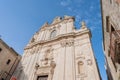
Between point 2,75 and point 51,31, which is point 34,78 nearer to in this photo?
point 2,75

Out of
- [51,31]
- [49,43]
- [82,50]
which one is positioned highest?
[51,31]

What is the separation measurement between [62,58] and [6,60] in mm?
8954

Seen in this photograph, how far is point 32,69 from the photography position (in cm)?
1423

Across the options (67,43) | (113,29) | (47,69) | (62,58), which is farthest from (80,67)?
(113,29)

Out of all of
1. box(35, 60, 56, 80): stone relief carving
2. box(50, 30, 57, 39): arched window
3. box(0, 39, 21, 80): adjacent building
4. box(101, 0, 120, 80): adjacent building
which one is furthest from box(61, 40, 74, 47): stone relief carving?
box(0, 39, 21, 80): adjacent building

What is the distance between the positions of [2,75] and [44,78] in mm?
6918

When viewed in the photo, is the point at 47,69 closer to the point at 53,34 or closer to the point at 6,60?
the point at 53,34

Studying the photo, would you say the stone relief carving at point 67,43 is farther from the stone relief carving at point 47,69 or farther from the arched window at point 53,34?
the arched window at point 53,34

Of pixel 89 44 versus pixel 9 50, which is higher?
pixel 9 50

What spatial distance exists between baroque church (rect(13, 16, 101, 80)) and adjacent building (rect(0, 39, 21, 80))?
7.52 feet

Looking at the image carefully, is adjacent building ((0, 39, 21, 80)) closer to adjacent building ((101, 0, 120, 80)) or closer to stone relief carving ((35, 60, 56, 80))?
stone relief carving ((35, 60, 56, 80))

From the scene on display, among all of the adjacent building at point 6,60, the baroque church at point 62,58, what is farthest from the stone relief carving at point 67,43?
the adjacent building at point 6,60

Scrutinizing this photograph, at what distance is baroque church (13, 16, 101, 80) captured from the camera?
37.0 ft

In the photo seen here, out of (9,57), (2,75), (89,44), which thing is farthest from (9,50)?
(89,44)
